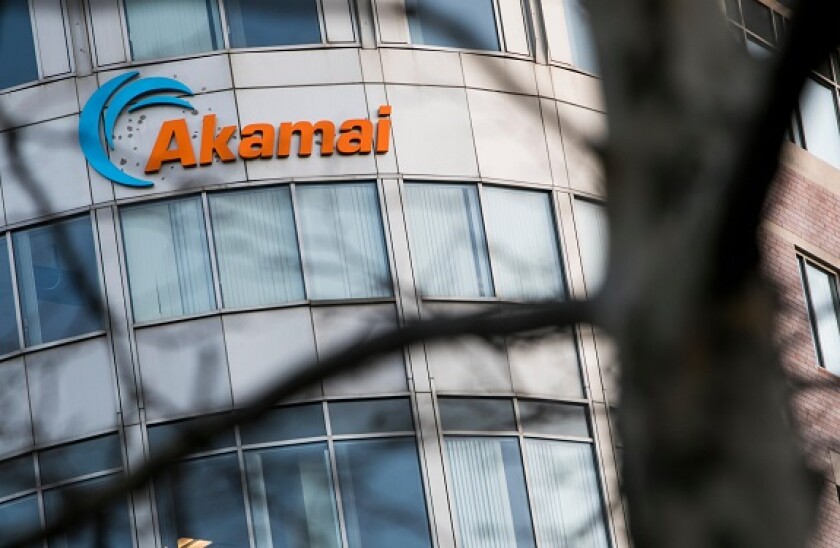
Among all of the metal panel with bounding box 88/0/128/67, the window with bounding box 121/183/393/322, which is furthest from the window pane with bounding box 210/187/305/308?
the metal panel with bounding box 88/0/128/67

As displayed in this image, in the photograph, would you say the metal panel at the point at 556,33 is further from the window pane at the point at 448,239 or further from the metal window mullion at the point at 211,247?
the metal window mullion at the point at 211,247

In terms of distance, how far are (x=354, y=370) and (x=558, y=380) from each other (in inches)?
697

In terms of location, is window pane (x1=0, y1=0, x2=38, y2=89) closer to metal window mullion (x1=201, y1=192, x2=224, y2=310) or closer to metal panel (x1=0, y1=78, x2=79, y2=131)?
metal panel (x1=0, y1=78, x2=79, y2=131)

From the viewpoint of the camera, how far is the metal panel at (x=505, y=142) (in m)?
22.2

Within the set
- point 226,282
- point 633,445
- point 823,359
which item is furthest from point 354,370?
point 823,359

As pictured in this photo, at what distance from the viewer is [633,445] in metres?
3.55

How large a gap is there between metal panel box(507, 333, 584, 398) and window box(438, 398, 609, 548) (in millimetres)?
226

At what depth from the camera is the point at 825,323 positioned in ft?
85.2

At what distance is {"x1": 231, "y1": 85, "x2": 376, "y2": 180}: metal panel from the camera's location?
71.0 ft

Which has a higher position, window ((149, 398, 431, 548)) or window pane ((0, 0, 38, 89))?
window pane ((0, 0, 38, 89))

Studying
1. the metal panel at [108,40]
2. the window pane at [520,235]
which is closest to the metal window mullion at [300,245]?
the window pane at [520,235]

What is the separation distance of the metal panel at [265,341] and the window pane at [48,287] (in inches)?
63.4

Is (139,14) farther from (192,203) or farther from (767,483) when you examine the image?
(767,483)

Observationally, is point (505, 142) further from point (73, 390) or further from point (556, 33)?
point (73, 390)
